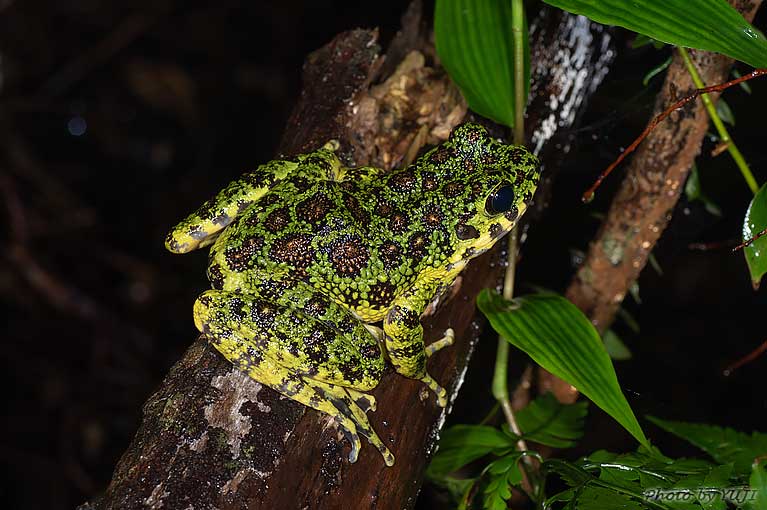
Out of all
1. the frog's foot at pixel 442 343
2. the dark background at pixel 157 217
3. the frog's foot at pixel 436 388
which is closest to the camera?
the frog's foot at pixel 436 388

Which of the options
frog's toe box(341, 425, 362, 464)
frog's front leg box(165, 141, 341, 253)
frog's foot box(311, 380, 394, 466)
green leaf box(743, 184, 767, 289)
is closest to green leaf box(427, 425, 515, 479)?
frog's foot box(311, 380, 394, 466)

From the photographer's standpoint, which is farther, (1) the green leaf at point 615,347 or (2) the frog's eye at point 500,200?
(1) the green leaf at point 615,347

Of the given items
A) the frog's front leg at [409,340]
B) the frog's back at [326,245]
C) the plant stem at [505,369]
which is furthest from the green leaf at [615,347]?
the frog's back at [326,245]

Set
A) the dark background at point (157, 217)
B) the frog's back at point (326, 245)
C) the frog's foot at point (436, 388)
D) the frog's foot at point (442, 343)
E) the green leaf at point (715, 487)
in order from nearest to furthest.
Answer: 1. the green leaf at point (715, 487)
2. the frog's back at point (326, 245)
3. the frog's foot at point (436, 388)
4. the frog's foot at point (442, 343)
5. the dark background at point (157, 217)

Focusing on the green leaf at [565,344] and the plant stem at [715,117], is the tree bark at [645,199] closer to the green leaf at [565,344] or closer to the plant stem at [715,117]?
the plant stem at [715,117]

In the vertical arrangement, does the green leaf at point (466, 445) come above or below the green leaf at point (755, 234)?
below

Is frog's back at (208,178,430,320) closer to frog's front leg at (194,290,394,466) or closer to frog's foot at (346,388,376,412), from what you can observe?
frog's front leg at (194,290,394,466)

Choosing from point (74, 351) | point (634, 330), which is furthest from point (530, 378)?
point (74, 351)
